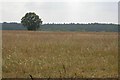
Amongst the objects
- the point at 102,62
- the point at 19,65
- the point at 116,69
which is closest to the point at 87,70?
the point at 116,69

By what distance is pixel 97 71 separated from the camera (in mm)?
9297

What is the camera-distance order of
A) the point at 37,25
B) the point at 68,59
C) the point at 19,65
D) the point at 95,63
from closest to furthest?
1. the point at 19,65
2. the point at 95,63
3. the point at 68,59
4. the point at 37,25

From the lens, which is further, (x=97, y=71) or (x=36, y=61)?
(x=36, y=61)

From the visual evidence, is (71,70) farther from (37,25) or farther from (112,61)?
(37,25)

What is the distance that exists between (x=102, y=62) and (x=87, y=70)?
170cm

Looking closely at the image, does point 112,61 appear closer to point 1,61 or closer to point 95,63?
point 95,63

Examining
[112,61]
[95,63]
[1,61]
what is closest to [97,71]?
[95,63]

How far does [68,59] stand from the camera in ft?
37.6

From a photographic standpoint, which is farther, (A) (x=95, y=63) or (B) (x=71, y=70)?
(A) (x=95, y=63)

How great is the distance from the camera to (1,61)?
407 inches

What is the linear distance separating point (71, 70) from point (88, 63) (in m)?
1.65

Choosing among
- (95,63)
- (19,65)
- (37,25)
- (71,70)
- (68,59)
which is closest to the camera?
(71,70)

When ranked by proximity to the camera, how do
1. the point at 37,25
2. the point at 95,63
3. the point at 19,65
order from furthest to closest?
1. the point at 37,25
2. the point at 95,63
3. the point at 19,65

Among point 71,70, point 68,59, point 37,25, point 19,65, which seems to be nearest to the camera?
point 71,70
